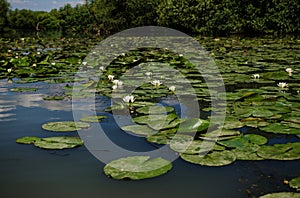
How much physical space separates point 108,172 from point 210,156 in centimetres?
48

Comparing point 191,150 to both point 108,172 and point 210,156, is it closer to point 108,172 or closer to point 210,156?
point 210,156

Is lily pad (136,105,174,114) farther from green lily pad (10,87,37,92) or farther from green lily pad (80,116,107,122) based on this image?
green lily pad (10,87,37,92)

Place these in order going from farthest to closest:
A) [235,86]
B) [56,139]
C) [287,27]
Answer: [287,27] → [235,86] → [56,139]

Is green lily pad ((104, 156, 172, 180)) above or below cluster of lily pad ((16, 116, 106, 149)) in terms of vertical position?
below

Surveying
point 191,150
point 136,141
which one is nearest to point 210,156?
point 191,150

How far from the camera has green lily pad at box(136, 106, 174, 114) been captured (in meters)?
2.19

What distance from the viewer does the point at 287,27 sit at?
40.8 ft

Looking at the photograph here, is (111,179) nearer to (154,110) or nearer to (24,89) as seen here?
(154,110)

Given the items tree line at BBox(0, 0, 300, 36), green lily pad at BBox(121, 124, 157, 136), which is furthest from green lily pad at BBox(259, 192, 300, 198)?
tree line at BBox(0, 0, 300, 36)

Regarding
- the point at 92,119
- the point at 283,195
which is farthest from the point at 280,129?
the point at 92,119

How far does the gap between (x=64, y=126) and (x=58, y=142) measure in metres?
0.28

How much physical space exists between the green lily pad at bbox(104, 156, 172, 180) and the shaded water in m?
0.02

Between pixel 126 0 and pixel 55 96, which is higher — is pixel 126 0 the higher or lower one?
the higher one

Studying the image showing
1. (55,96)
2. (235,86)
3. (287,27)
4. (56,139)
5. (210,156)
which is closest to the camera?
(210,156)
